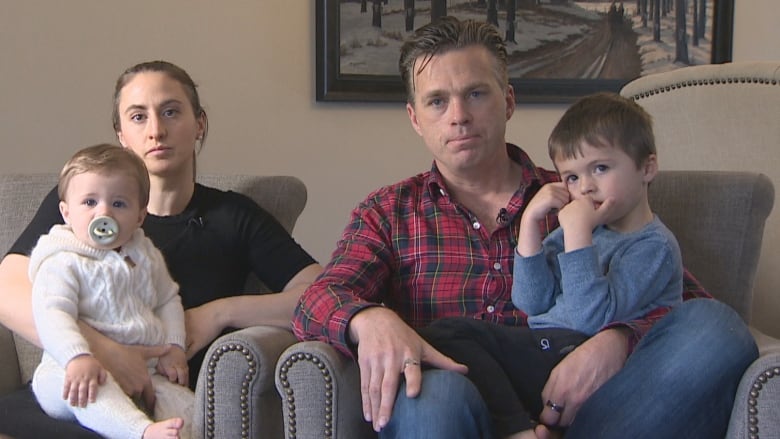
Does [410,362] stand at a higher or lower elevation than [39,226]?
lower

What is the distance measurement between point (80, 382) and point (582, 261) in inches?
34.6

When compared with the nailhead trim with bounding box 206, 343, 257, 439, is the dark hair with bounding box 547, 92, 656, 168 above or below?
above

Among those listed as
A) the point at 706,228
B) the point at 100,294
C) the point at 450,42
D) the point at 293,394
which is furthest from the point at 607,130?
the point at 100,294

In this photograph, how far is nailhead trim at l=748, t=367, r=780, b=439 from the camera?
1.37 meters

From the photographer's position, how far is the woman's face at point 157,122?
189 cm

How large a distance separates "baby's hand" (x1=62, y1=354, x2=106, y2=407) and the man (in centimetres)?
37

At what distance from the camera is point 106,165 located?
165cm

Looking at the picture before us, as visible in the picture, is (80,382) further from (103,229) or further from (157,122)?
(157,122)

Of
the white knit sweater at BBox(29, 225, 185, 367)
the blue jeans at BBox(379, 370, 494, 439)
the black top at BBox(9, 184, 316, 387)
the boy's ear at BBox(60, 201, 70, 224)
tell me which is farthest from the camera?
the black top at BBox(9, 184, 316, 387)

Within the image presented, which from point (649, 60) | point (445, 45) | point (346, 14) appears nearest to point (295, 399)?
point (445, 45)

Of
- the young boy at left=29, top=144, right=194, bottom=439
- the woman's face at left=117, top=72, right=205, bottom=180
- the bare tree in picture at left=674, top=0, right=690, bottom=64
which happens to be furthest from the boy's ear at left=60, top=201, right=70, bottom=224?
the bare tree in picture at left=674, top=0, right=690, bottom=64

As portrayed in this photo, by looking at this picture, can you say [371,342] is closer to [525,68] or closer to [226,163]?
[226,163]

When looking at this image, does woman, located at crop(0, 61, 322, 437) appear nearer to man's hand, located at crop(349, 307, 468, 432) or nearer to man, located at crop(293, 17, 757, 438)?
man, located at crop(293, 17, 757, 438)

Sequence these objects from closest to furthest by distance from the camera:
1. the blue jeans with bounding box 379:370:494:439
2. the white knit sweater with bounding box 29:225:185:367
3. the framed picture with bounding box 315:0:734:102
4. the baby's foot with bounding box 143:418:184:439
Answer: the blue jeans with bounding box 379:370:494:439
the baby's foot with bounding box 143:418:184:439
the white knit sweater with bounding box 29:225:185:367
the framed picture with bounding box 315:0:734:102
